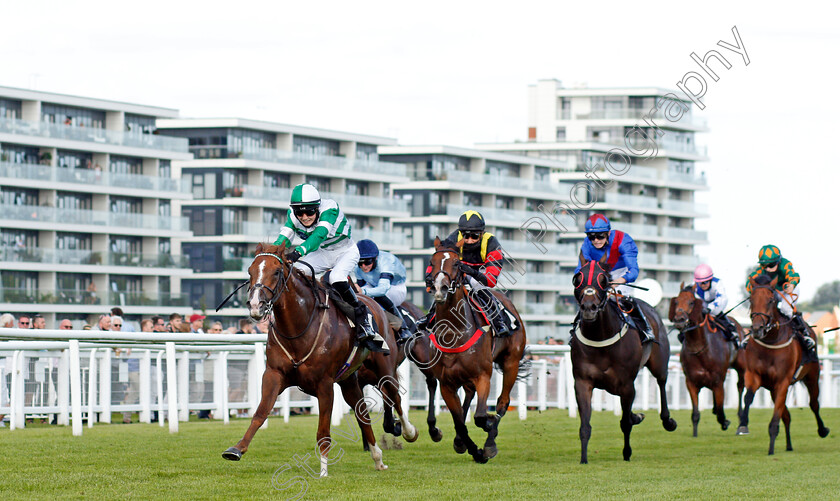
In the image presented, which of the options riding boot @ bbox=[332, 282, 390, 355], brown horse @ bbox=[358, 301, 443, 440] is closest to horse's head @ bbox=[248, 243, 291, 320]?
riding boot @ bbox=[332, 282, 390, 355]

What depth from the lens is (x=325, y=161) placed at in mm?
71562

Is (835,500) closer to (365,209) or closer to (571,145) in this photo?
(365,209)

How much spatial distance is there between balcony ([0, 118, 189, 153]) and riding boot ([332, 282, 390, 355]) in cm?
4739

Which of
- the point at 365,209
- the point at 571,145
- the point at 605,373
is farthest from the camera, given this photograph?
the point at 571,145

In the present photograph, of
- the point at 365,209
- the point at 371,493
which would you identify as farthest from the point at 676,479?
the point at 365,209

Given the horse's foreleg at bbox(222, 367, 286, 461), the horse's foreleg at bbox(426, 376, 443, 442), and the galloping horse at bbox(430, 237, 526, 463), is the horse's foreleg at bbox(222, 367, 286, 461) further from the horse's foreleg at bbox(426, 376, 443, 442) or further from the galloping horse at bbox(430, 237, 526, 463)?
the horse's foreleg at bbox(426, 376, 443, 442)

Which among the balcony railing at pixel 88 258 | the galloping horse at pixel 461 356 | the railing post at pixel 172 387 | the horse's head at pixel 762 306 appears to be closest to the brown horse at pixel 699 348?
the horse's head at pixel 762 306

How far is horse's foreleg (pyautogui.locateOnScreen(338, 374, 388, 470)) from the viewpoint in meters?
10.5

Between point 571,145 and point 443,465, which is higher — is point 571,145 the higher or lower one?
the higher one

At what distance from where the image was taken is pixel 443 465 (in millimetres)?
11258

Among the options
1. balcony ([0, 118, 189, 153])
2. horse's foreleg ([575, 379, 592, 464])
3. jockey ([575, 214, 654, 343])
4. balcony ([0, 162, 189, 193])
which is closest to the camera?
horse's foreleg ([575, 379, 592, 464])

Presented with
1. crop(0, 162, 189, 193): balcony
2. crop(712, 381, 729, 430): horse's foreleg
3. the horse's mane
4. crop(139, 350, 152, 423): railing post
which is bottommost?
crop(712, 381, 729, 430): horse's foreleg

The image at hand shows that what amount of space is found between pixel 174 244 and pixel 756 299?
5216 cm

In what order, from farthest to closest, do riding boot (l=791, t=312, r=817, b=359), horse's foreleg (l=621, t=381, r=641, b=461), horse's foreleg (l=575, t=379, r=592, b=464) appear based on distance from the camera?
riding boot (l=791, t=312, r=817, b=359) < horse's foreleg (l=621, t=381, r=641, b=461) < horse's foreleg (l=575, t=379, r=592, b=464)
